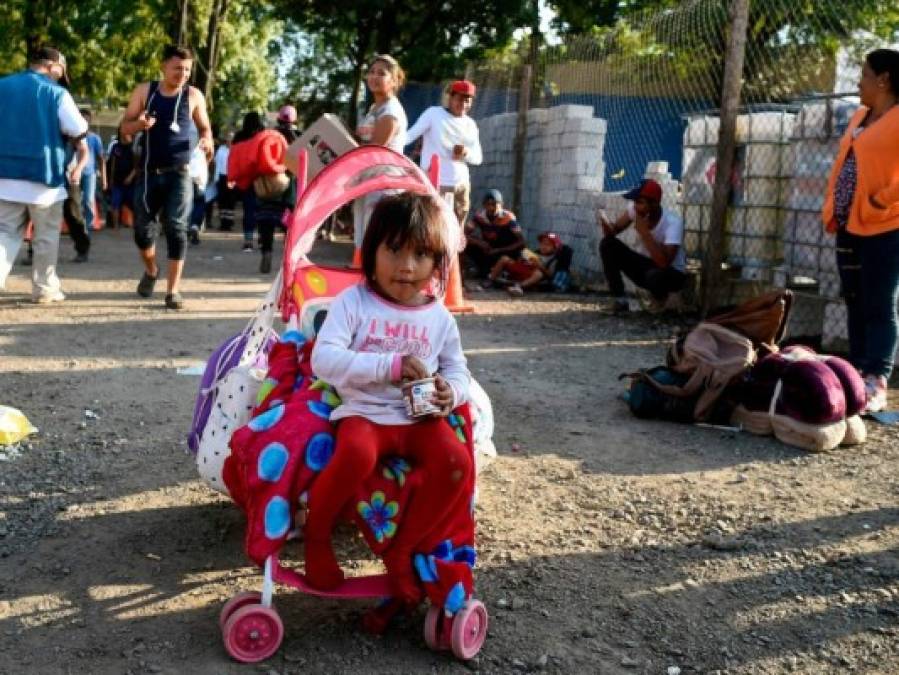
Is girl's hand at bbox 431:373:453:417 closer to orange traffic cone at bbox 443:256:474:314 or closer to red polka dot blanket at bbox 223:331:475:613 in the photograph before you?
red polka dot blanket at bbox 223:331:475:613

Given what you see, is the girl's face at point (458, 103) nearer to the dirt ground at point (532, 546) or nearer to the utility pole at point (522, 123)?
the utility pole at point (522, 123)

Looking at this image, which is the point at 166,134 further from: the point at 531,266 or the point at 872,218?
the point at 872,218

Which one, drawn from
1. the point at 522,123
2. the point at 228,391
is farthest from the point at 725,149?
the point at 228,391

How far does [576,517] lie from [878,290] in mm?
2694

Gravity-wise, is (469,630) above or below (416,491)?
below

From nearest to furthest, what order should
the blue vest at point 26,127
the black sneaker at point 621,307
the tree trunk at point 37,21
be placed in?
the blue vest at point 26,127
the black sneaker at point 621,307
the tree trunk at point 37,21

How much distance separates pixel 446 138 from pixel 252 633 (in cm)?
772

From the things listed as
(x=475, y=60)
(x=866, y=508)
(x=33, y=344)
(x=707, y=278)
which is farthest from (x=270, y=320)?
(x=475, y=60)

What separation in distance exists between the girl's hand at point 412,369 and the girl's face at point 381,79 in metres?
5.19

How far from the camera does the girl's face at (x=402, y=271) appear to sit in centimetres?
301

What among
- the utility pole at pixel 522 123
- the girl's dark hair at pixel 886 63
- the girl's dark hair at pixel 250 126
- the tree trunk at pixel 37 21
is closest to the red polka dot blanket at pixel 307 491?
the girl's dark hair at pixel 886 63

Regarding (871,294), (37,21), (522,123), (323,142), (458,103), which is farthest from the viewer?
(37,21)

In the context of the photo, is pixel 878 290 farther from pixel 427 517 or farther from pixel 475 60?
pixel 475 60

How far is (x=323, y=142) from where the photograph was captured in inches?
252
